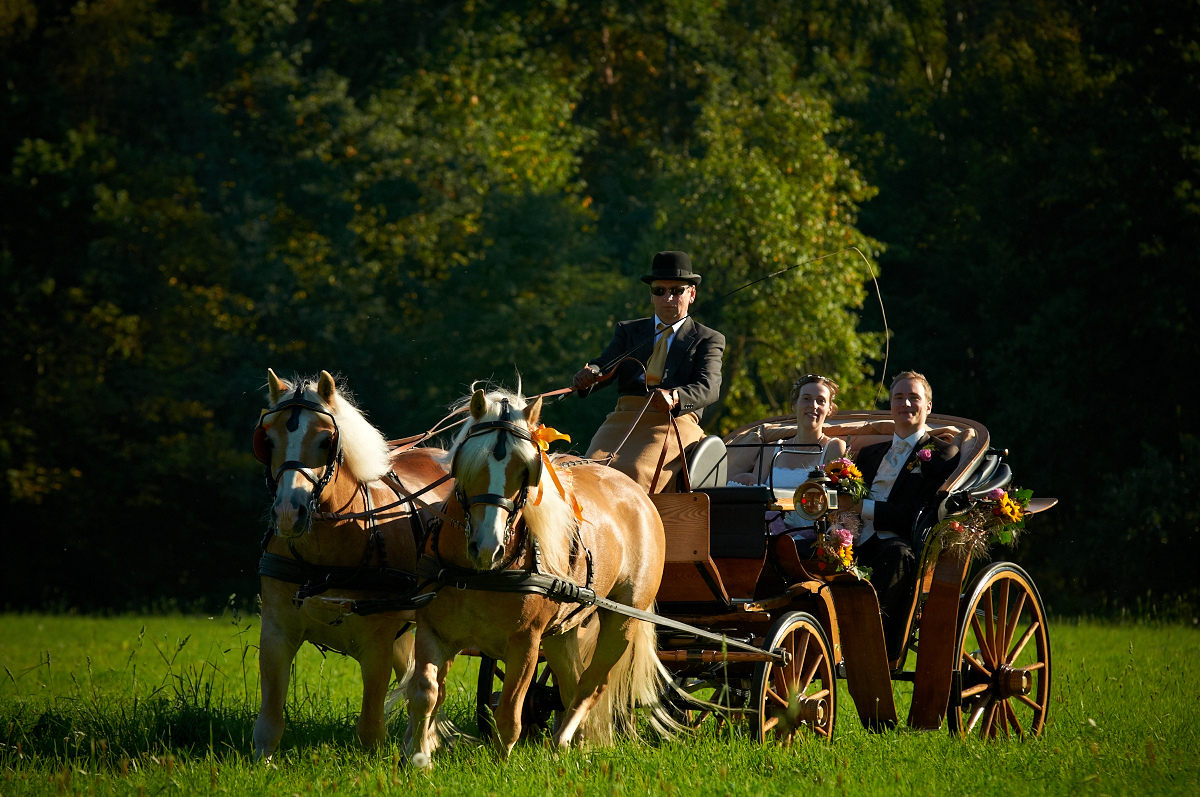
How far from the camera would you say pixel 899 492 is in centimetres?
717

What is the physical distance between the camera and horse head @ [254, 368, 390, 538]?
539 cm

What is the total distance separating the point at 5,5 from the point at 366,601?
1934 cm

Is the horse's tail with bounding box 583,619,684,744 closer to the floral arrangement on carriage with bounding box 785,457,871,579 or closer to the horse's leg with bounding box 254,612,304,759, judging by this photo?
the floral arrangement on carriage with bounding box 785,457,871,579

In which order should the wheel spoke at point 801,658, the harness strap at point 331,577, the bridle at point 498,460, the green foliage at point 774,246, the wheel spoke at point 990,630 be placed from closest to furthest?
the bridle at point 498,460
the harness strap at point 331,577
the wheel spoke at point 801,658
the wheel spoke at point 990,630
the green foliage at point 774,246

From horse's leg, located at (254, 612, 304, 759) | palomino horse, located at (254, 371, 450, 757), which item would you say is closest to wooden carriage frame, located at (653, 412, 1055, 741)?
palomino horse, located at (254, 371, 450, 757)

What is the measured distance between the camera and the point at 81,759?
610 centimetres

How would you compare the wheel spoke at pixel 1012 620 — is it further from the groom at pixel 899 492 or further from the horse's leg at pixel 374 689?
the horse's leg at pixel 374 689

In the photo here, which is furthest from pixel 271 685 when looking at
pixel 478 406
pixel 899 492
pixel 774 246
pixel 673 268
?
pixel 774 246

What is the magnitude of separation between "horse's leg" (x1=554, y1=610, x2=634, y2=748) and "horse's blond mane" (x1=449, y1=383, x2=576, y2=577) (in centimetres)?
61

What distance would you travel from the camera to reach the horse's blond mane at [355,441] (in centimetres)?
583

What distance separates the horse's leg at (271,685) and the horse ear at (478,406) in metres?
1.32

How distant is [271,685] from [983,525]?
3.76 meters

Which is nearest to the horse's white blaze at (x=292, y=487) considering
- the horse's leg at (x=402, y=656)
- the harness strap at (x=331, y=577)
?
the harness strap at (x=331, y=577)

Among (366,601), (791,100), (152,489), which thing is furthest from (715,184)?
(366,601)
